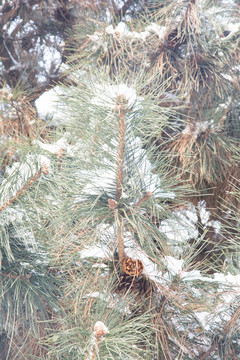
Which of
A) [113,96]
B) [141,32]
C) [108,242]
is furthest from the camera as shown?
[141,32]

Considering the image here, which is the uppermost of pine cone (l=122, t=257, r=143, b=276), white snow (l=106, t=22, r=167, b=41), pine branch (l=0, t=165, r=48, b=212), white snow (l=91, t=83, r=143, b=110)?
white snow (l=106, t=22, r=167, b=41)

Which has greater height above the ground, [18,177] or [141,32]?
[141,32]

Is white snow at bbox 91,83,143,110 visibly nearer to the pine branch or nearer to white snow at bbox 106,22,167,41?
the pine branch

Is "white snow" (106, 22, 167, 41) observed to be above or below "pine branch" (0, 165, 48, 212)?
above

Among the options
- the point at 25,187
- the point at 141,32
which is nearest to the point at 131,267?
the point at 25,187

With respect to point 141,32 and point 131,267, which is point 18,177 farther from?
point 141,32

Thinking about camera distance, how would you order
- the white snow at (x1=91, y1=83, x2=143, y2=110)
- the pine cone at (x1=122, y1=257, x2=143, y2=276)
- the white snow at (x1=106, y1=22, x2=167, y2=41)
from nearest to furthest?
the white snow at (x1=91, y1=83, x2=143, y2=110), the pine cone at (x1=122, y1=257, x2=143, y2=276), the white snow at (x1=106, y1=22, x2=167, y2=41)

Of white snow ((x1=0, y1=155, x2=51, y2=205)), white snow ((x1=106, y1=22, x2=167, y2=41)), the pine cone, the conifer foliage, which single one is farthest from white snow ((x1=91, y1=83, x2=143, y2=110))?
white snow ((x1=106, y1=22, x2=167, y2=41))

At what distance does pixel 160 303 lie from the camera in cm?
81

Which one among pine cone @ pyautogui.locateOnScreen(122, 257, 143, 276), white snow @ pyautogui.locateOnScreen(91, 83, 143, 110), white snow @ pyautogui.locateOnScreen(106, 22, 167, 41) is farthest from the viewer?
→ white snow @ pyautogui.locateOnScreen(106, 22, 167, 41)

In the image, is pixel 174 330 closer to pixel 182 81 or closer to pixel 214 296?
pixel 214 296

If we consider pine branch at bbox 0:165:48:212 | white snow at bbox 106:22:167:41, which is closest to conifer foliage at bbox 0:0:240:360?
pine branch at bbox 0:165:48:212

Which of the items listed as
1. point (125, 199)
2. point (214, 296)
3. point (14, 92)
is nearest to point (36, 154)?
point (125, 199)

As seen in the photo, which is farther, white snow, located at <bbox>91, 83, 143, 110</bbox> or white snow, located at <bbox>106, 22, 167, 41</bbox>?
white snow, located at <bbox>106, 22, 167, 41</bbox>
